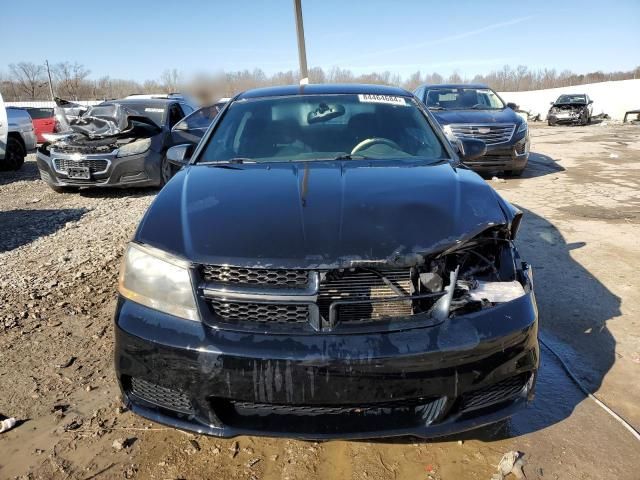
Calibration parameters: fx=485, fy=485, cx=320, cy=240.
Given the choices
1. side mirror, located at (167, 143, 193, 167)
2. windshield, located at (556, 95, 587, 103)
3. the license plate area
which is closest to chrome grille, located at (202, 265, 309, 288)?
side mirror, located at (167, 143, 193, 167)

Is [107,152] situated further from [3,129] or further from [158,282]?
[158,282]

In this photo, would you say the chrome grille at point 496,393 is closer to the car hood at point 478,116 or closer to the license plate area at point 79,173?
the license plate area at point 79,173

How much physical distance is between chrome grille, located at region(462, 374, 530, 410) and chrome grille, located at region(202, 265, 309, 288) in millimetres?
739

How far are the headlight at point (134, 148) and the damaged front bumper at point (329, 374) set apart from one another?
20.7ft

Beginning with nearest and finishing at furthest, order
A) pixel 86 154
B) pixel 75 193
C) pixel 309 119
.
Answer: pixel 309 119, pixel 86 154, pixel 75 193

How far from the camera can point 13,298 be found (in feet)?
11.8

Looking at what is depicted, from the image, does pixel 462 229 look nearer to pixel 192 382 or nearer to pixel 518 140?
pixel 192 382

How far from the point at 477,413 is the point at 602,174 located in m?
8.82

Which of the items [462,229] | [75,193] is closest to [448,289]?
[462,229]

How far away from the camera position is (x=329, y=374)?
163 centimetres

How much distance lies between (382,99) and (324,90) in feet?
1.42

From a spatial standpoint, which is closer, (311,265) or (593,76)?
(311,265)

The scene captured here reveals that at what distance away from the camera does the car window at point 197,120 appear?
610 cm

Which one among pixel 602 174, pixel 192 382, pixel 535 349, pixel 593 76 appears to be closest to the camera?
pixel 192 382
